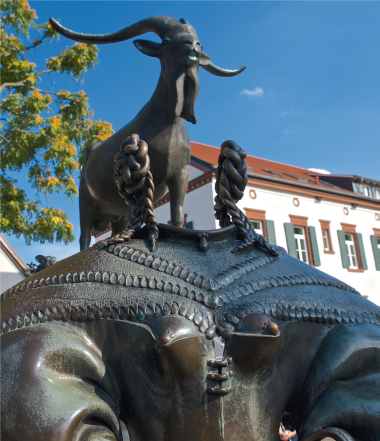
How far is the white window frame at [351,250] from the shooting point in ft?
60.6

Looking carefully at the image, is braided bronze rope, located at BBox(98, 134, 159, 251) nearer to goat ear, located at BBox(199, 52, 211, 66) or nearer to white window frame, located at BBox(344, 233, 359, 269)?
goat ear, located at BBox(199, 52, 211, 66)

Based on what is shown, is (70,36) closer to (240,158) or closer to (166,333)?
(240,158)

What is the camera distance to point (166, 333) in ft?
3.16

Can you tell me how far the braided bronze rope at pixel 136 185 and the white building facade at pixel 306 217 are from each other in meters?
13.3

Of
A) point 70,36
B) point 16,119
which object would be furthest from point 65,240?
point 70,36

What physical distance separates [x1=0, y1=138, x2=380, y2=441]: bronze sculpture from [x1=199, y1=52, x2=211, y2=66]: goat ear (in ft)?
4.71

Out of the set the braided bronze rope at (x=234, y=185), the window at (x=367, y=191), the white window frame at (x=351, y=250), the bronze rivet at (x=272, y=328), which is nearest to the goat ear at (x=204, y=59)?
the braided bronze rope at (x=234, y=185)

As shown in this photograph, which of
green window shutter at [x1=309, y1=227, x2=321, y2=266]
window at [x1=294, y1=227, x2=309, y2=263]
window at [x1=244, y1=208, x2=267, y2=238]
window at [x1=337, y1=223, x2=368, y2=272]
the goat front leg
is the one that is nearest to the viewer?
the goat front leg

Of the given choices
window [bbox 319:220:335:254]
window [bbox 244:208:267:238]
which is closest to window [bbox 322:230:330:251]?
window [bbox 319:220:335:254]

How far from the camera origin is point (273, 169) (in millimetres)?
21109

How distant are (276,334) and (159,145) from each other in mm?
1592

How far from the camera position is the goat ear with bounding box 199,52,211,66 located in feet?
7.80

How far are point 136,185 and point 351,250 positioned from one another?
18685 millimetres

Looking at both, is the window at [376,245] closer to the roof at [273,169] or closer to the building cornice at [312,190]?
the building cornice at [312,190]
